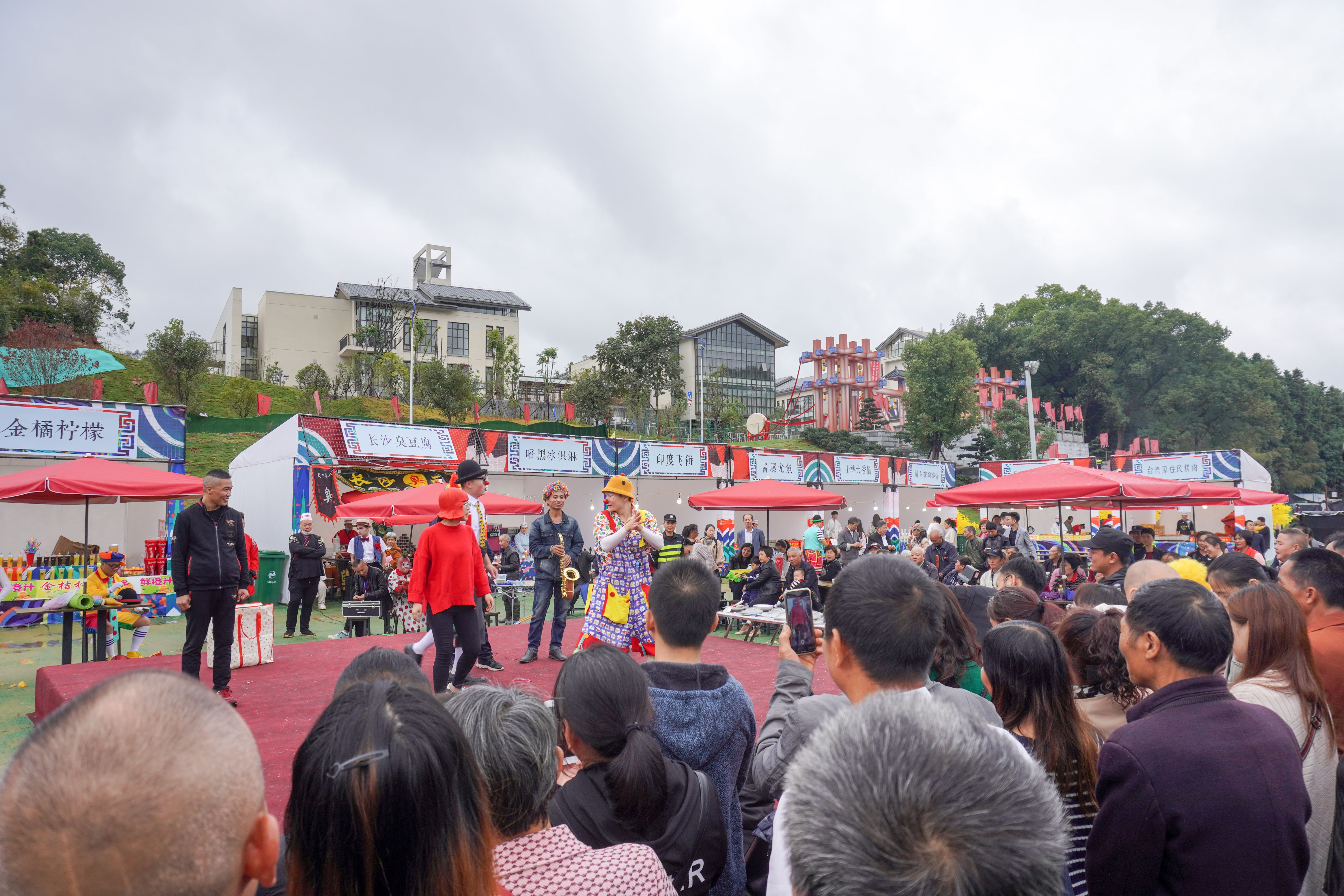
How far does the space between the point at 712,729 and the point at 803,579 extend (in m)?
7.14

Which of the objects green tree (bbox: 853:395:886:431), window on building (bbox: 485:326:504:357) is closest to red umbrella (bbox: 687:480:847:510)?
green tree (bbox: 853:395:886:431)

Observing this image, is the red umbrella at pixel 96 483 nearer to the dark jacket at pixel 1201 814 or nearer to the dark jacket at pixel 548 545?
the dark jacket at pixel 548 545

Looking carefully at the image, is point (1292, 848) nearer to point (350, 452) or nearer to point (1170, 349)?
point (350, 452)

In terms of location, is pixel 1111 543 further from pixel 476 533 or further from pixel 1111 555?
pixel 476 533

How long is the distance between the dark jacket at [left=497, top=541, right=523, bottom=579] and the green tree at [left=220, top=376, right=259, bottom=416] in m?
24.4

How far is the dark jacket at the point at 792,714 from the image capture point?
6.56ft

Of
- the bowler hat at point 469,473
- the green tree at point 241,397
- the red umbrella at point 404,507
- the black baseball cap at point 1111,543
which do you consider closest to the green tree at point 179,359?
the green tree at point 241,397

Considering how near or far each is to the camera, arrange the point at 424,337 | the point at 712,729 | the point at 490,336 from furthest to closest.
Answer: the point at 490,336
the point at 424,337
the point at 712,729

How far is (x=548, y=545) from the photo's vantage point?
701 cm

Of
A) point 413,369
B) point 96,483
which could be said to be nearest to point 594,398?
point 413,369

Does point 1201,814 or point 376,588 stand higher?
point 1201,814

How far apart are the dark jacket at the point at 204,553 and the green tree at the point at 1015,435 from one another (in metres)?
37.1

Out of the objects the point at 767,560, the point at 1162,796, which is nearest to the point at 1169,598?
the point at 1162,796

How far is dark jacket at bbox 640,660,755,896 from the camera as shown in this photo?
2.21m
